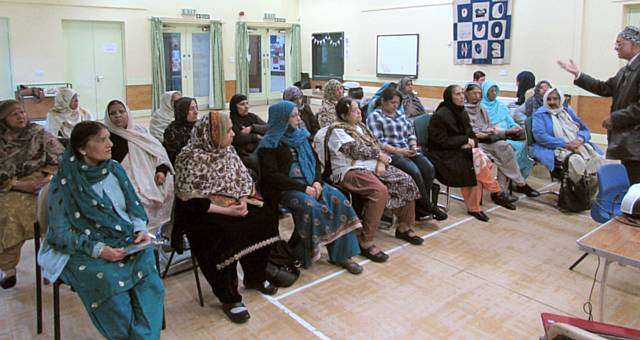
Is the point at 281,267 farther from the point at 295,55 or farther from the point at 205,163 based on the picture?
the point at 295,55

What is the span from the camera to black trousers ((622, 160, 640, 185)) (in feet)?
11.1

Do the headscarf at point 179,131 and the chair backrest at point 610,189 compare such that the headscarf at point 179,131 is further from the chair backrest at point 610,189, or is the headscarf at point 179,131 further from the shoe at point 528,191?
the shoe at point 528,191

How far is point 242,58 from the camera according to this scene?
12.6 metres

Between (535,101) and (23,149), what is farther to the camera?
(535,101)

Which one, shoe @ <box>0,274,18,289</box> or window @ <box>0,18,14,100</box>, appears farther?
window @ <box>0,18,14,100</box>

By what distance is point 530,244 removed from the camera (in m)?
3.82

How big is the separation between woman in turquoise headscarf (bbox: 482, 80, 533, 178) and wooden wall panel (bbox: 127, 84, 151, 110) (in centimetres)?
816

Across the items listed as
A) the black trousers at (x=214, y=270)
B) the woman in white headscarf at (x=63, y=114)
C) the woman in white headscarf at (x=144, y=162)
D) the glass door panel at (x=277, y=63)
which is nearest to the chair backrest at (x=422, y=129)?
the woman in white headscarf at (x=144, y=162)

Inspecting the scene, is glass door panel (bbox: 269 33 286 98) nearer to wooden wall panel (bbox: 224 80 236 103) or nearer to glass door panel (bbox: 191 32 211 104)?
wooden wall panel (bbox: 224 80 236 103)

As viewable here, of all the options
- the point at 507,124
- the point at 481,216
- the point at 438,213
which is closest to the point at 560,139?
the point at 507,124

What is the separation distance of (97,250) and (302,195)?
1316 millimetres

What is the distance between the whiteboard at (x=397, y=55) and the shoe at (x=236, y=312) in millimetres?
8672

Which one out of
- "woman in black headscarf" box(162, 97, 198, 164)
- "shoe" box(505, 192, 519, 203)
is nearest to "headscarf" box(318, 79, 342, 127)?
"woman in black headscarf" box(162, 97, 198, 164)

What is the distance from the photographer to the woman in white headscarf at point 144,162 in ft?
10.3
